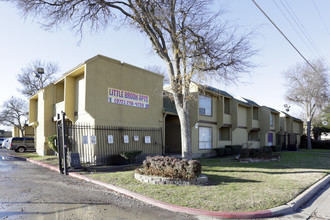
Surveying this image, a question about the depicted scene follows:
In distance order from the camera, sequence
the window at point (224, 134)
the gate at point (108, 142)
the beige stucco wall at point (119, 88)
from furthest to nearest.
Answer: the window at point (224, 134), the beige stucco wall at point (119, 88), the gate at point (108, 142)

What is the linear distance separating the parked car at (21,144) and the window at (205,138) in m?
17.4

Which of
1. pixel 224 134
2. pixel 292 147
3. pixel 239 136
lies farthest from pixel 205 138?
pixel 292 147

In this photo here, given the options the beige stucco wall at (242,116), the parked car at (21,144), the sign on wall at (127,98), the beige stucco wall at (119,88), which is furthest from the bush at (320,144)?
the parked car at (21,144)

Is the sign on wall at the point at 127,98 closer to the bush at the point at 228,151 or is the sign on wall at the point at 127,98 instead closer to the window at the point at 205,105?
the window at the point at 205,105

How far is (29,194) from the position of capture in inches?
295

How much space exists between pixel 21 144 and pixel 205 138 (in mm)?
18158

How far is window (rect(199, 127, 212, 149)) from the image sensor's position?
20009mm

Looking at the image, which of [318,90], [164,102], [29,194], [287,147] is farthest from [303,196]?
[318,90]

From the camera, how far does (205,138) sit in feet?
67.3

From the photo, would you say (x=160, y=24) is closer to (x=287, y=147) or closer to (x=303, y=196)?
(x=303, y=196)

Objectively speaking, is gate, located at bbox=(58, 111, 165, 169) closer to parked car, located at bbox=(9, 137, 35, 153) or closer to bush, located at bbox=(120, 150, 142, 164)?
bush, located at bbox=(120, 150, 142, 164)

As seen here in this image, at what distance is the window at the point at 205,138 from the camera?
2001 centimetres

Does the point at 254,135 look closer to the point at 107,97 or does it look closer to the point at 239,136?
the point at 239,136

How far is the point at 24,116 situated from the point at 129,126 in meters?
37.3
